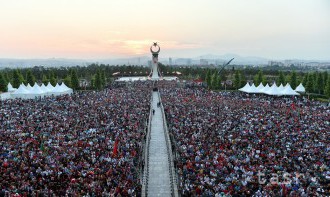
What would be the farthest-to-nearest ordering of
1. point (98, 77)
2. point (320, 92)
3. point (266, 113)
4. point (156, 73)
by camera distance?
point (156, 73) < point (98, 77) < point (320, 92) < point (266, 113)

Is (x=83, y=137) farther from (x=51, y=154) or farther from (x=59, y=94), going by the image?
(x=59, y=94)

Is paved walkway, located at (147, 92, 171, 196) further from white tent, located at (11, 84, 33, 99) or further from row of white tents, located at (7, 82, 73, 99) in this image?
white tent, located at (11, 84, 33, 99)

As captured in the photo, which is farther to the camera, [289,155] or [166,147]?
[166,147]

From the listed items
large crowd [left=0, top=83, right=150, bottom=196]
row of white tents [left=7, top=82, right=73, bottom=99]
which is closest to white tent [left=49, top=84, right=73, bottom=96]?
row of white tents [left=7, top=82, right=73, bottom=99]

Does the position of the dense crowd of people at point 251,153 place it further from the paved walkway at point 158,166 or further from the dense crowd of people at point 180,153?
the paved walkway at point 158,166

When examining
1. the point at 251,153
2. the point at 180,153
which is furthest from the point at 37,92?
the point at 251,153

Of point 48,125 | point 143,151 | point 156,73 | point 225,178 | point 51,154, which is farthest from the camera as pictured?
point 156,73

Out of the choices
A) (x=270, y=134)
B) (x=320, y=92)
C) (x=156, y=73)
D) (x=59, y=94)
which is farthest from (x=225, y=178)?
(x=156, y=73)
